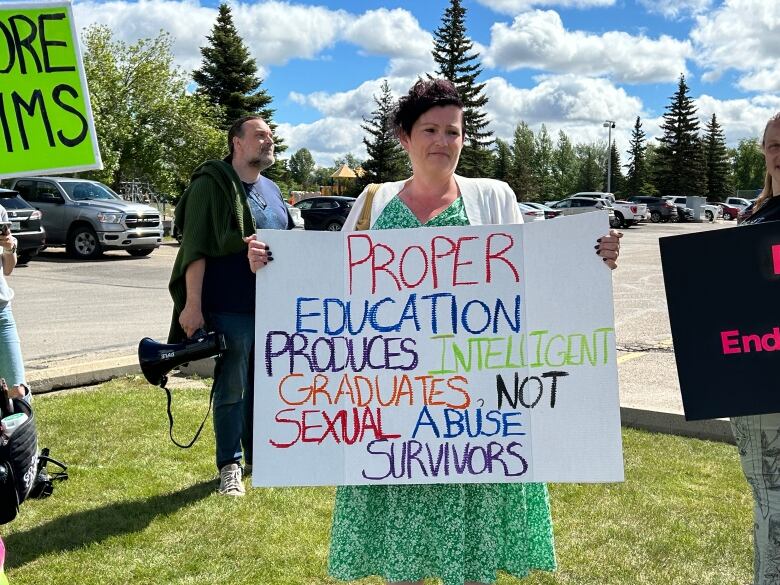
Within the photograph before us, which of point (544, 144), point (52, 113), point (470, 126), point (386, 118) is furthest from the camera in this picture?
point (544, 144)

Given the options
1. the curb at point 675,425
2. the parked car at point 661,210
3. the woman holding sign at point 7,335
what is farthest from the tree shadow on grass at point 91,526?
the parked car at point 661,210

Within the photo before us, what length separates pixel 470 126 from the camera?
57.7 metres

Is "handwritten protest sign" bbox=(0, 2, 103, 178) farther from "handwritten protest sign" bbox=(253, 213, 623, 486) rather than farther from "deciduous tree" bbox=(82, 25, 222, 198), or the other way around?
"deciduous tree" bbox=(82, 25, 222, 198)

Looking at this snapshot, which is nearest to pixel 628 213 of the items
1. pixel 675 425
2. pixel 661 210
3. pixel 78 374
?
pixel 661 210

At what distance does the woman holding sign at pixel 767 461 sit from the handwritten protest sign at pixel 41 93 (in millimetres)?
2468

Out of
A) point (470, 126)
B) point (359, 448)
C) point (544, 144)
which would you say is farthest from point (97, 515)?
point (544, 144)

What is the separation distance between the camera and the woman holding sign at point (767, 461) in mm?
2363

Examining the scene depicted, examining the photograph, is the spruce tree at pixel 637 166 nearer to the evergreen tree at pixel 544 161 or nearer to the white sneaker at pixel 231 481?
the evergreen tree at pixel 544 161

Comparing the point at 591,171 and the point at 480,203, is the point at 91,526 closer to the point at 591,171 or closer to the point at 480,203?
the point at 480,203

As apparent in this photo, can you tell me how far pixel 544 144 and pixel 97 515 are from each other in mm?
96489

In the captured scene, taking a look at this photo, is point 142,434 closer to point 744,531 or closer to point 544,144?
point 744,531

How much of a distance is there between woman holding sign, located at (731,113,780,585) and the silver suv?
16.6m

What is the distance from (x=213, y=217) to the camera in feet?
12.7

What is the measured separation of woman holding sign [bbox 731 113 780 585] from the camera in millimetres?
2363
